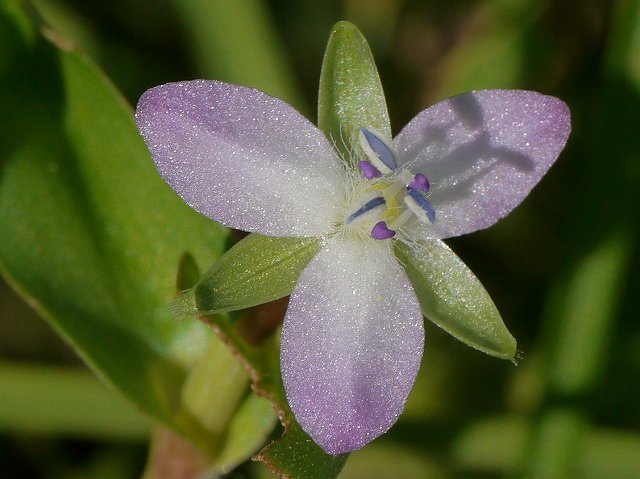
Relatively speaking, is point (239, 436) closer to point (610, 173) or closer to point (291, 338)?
point (291, 338)

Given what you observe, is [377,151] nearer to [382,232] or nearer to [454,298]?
[382,232]

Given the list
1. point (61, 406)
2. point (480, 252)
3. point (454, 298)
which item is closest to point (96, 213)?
point (61, 406)

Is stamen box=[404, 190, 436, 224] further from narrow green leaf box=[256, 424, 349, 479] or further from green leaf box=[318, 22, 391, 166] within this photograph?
narrow green leaf box=[256, 424, 349, 479]

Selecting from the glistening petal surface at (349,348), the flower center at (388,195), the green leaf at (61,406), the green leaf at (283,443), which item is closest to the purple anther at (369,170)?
the flower center at (388,195)

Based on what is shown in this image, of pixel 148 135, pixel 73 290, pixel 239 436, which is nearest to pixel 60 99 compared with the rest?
pixel 73 290

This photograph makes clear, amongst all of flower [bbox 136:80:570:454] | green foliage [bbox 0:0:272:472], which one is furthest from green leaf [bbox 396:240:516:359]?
green foliage [bbox 0:0:272:472]

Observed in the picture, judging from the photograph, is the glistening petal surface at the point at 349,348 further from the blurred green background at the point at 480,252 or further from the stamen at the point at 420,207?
the blurred green background at the point at 480,252
